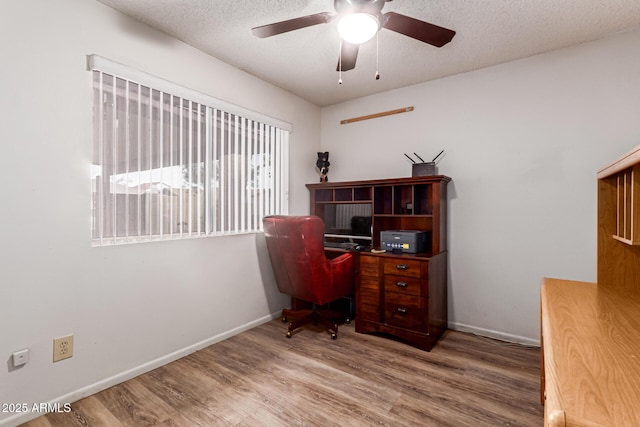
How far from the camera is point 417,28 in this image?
171cm

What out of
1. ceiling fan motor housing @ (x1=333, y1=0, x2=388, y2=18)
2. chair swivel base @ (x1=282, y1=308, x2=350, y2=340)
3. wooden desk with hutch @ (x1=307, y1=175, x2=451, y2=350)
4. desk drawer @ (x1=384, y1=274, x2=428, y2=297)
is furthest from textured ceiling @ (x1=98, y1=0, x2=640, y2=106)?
chair swivel base @ (x1=282, y1=308, x2=350, y2=340)

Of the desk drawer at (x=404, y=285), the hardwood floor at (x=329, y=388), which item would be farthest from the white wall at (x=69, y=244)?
the desk drawer at (x=404, y=285)

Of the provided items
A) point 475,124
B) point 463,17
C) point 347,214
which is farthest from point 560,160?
point 347,214

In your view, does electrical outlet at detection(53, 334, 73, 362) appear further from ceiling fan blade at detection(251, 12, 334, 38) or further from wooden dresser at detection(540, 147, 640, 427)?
wooden dresser at detection(540, 147, 640, 427)

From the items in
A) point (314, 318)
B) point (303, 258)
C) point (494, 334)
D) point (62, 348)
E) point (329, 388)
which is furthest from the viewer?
point (314, 318)

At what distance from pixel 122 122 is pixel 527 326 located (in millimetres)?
3502

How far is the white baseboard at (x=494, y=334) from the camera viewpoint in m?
2.63

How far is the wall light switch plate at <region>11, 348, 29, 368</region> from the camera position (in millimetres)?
1635

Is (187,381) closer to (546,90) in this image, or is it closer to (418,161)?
(418,161)

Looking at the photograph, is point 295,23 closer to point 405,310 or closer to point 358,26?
point 358,26

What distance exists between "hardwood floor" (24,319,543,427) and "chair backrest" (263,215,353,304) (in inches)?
17.6

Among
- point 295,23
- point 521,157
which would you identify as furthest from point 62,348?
point 521,157

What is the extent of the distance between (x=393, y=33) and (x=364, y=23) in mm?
806

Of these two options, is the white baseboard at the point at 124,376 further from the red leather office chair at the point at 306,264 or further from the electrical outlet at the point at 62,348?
the red leather office chair at the point at 306,264
